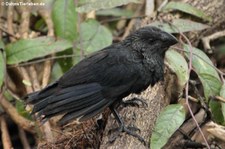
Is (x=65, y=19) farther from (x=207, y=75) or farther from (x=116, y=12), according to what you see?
(x=116, y=12)

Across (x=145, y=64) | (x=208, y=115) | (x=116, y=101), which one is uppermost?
(x=145, y=64)

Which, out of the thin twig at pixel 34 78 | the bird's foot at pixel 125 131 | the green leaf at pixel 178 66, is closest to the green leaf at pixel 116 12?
the thin twig at pixel 34 78

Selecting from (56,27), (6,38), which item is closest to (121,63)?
(56,27)

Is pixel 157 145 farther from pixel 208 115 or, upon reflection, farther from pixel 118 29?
pixel 118 29

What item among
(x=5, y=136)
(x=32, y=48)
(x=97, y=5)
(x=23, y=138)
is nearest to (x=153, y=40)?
(x=97, y=5)

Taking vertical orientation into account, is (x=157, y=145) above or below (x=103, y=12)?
below

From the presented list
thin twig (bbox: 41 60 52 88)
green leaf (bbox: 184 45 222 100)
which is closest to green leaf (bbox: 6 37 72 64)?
thin twig (bbox: 41 60 52 88)

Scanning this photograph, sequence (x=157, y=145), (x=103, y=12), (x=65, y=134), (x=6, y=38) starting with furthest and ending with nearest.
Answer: (x=103, y=12) < (x=6, y=38) < (x=65, y=134) < (x=157, y=145)
